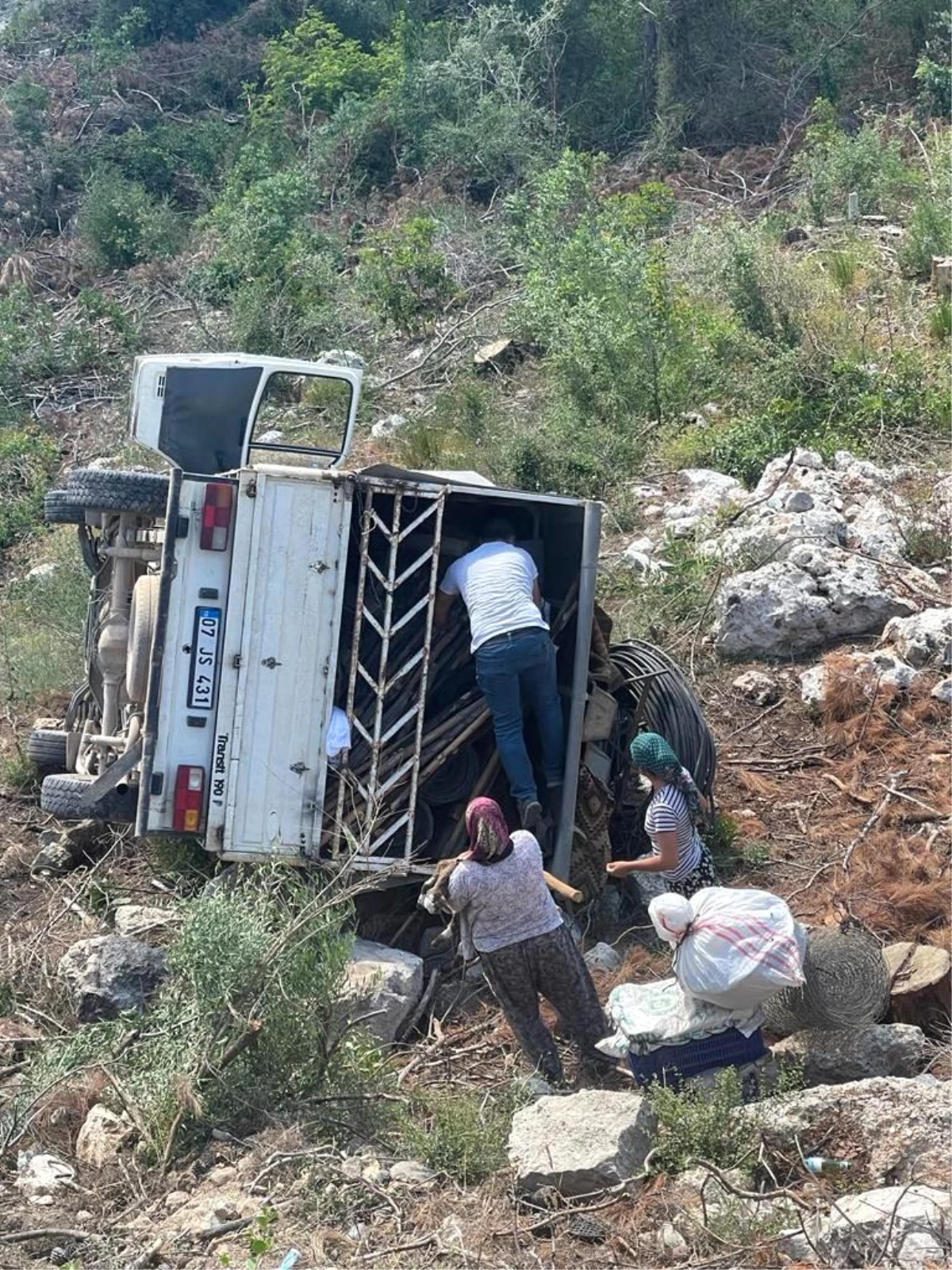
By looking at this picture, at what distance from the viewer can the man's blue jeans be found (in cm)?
779

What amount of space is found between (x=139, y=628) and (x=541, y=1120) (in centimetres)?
366

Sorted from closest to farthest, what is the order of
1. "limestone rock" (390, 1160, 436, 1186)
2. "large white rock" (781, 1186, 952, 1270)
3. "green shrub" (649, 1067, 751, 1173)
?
"large white rock" (781, 1186, 952, 1270)
"green shrub" (649, 1067, 751, 1173)
"limestone rock" (390, 1160, 436, 1186)

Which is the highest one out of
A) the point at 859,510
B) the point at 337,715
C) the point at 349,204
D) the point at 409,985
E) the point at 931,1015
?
the point at 349,204

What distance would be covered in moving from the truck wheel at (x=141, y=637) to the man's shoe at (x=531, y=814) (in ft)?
6.56

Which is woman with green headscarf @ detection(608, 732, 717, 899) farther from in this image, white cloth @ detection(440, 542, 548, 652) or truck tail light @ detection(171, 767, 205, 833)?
truck tail light @ detection(171, 767, 205, 833)

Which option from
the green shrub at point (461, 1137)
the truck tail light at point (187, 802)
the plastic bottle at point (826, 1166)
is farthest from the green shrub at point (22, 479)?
the plastic bottle at point (826, 1166)

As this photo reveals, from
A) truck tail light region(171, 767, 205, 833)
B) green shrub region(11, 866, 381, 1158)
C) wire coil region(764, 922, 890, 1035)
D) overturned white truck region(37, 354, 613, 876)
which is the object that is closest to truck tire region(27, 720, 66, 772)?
overturned white truck region(37, 354, 613, 876)

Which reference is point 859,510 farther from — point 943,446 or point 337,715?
point 337,715

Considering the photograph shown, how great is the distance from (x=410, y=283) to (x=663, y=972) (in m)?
11.3

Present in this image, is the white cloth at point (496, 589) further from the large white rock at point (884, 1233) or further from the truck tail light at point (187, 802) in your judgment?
the large white rock at point (884, 1233)

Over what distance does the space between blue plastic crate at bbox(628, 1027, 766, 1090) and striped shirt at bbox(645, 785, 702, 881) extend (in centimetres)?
131

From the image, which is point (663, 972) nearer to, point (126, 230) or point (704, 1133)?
→ point (704, 1133)

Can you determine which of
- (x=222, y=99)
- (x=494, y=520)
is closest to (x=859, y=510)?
(x=494, y=520)

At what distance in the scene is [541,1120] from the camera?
557 centimetres
